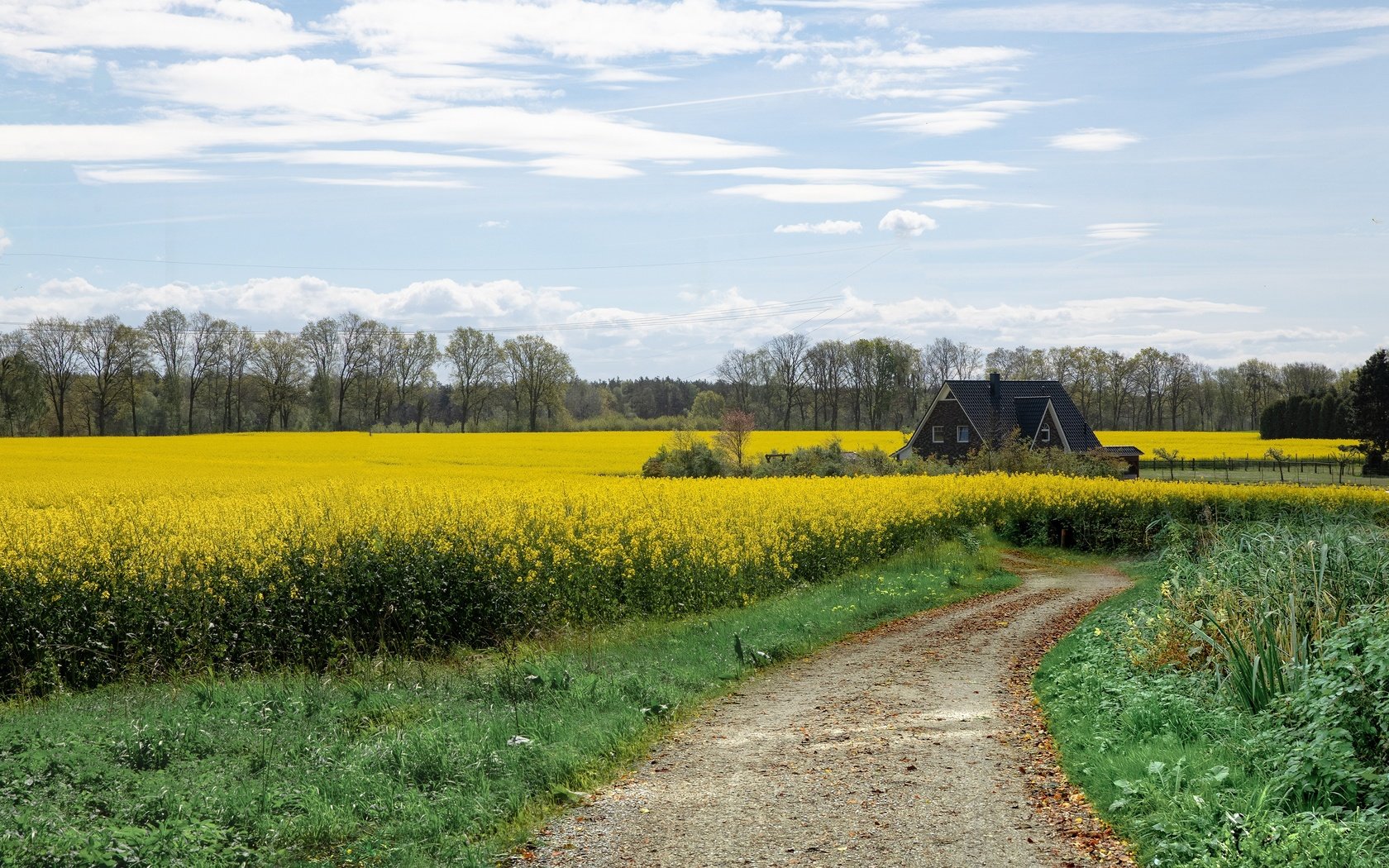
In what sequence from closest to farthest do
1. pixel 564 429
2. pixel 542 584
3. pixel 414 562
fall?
pixel 414 562, pixel 542 584, pixel 564 429

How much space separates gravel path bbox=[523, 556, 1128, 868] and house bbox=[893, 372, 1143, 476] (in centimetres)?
4437

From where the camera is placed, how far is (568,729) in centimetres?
948

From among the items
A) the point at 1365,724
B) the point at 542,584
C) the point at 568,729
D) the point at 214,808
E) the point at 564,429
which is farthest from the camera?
the point at 564,429

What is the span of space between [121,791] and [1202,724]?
26.7 feet

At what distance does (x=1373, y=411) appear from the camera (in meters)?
67.9

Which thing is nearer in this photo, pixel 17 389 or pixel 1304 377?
pixel 17 389

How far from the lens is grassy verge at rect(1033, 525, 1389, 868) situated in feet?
20.1

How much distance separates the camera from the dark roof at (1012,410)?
56062 millimetres

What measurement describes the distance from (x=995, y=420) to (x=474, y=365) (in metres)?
48.7

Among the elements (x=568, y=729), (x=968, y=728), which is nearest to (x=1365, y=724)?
(x=968, y=728)

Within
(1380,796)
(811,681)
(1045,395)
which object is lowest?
(811,681)

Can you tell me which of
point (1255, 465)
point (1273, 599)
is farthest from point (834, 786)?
point (1255, 465)

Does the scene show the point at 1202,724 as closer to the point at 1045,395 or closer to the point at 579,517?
the point at 579,517

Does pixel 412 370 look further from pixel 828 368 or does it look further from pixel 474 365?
pixel 828 368
